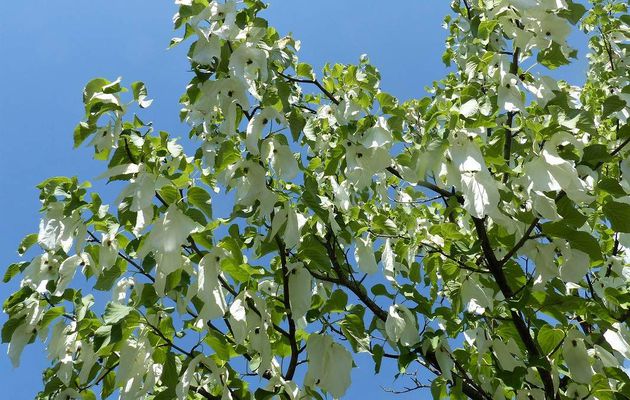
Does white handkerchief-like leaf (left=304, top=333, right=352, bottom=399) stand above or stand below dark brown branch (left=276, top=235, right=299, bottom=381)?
below

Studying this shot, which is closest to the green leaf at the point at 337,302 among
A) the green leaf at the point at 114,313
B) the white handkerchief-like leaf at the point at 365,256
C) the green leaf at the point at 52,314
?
the green leaf at the point at 114,313

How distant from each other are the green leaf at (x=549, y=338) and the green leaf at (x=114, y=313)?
139 centimetres

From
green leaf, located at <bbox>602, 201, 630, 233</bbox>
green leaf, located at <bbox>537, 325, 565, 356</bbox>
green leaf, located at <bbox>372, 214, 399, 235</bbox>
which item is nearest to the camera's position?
green leaf, located at <bbox>602, 201, 630, 233</bbox>

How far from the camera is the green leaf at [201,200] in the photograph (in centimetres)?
176

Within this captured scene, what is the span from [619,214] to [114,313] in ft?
5.27

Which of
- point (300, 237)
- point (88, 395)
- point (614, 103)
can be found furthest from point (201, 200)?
point (614, 103)

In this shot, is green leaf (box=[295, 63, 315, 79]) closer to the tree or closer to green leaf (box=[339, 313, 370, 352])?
the tree

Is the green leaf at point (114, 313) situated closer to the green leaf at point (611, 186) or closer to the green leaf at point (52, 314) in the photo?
the green leaf at point (52, 314)

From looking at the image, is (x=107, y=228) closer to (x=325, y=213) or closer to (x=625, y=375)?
(x=325, y=213)

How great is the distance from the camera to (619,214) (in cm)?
193

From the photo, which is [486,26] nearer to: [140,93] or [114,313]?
[140,93]

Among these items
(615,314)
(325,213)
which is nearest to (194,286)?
(325,213)

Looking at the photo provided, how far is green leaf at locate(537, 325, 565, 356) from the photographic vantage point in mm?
2072

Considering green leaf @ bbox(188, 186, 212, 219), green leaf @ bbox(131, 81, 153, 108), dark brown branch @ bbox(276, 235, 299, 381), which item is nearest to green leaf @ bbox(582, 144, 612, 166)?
dark brown branch @ bbox(276, 235, 299, 381)
